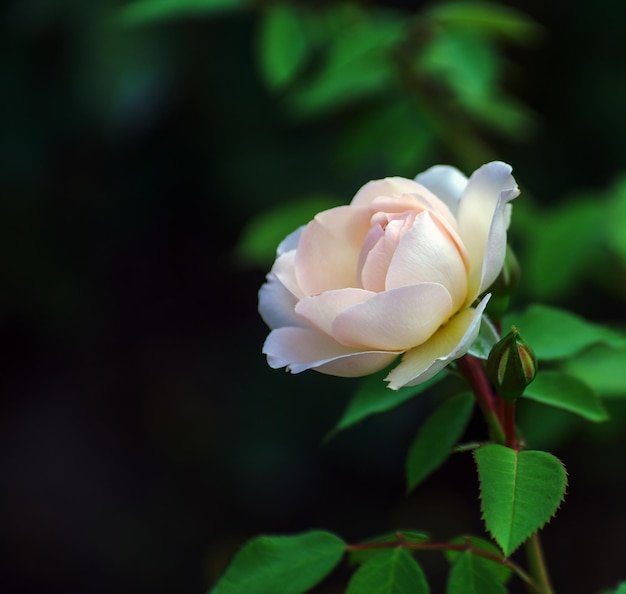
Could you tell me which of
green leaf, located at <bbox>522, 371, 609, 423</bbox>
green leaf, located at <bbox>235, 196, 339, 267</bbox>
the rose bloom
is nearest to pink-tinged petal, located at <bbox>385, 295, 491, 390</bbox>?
the rose bloom

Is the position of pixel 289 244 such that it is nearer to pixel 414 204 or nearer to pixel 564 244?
pixel 414 204

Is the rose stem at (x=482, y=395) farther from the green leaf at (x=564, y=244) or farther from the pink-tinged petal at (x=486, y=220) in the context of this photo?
the green leaf at (x=564, y=244)

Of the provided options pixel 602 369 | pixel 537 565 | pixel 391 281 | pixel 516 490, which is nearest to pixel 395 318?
pixel 391 281

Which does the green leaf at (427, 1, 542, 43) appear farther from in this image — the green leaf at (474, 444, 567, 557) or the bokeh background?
the green leaf at (474, 444, 567, 557)

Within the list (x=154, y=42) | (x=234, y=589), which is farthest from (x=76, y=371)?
(x=234, y=589)

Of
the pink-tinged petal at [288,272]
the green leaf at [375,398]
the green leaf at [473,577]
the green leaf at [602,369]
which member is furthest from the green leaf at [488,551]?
the green leaf at [602,369]

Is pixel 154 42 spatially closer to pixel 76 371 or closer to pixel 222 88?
pixel 222 88

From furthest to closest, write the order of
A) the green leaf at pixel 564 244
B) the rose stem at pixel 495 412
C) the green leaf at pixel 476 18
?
the green leaf at pixel 564 244
the green leaf at pixel 476 18
the rose stem at pixel 495 412
